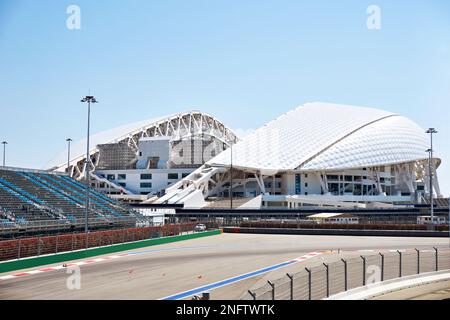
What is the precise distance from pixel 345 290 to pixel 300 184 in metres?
74.9

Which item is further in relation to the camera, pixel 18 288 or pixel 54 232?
pixel 54 232

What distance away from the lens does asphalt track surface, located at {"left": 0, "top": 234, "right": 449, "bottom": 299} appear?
1909cm

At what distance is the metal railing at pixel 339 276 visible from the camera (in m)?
13.7

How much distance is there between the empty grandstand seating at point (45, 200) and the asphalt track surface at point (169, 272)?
34.1ft

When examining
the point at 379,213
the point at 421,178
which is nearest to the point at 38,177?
the point at 379,213

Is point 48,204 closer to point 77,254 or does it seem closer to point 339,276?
point 77,254

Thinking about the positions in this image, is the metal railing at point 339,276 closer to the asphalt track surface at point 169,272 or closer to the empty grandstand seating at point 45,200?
the asphalt track surface at point 169,272

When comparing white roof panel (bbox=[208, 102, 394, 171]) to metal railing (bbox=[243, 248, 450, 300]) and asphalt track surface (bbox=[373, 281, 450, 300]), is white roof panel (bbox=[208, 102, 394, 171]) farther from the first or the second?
asphalt track surface (bbox=[373, 281, 450, 300])

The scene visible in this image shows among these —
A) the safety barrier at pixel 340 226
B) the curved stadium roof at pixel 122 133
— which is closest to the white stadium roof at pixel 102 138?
the curved stadium roof at pixel 122 133

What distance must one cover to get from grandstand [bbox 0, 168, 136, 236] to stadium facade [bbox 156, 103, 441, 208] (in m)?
28.3

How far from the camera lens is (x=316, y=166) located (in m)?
88.8

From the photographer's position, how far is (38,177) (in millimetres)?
54531
